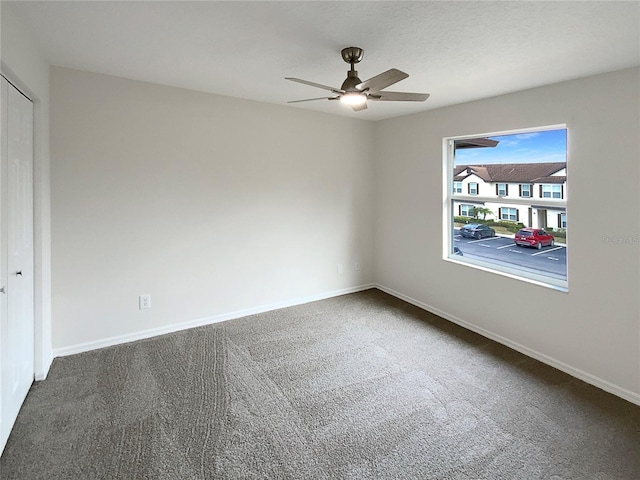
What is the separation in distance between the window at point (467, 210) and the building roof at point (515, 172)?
0.31 metres

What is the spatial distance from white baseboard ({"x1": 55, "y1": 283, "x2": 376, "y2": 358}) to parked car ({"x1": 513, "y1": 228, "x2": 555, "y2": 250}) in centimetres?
217

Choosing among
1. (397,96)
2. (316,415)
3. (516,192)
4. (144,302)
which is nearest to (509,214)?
(516,192)

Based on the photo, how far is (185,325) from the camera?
362cm

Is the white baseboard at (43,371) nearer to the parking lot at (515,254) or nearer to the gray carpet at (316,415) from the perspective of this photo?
the gray carpet at (316,415)

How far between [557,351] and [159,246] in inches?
143

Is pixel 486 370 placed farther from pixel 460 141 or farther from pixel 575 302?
pixel 460 141

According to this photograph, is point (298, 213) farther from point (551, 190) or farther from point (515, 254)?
point (551, 190)

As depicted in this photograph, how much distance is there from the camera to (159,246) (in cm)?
340

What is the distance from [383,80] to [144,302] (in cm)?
287

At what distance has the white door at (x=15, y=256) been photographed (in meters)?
2.00

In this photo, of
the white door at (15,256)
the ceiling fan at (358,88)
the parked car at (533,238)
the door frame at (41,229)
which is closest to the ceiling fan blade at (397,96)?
the ceiling fan at (358,88)

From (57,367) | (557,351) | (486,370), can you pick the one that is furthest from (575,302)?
(57,367)

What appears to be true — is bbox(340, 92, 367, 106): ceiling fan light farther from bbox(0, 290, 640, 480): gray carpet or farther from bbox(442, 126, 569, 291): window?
bbox(0, 290, 640, 480): gray carpet

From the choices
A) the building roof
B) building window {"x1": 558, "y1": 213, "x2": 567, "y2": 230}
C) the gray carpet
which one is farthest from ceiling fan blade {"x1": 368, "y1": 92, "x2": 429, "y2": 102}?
the gray carpet
